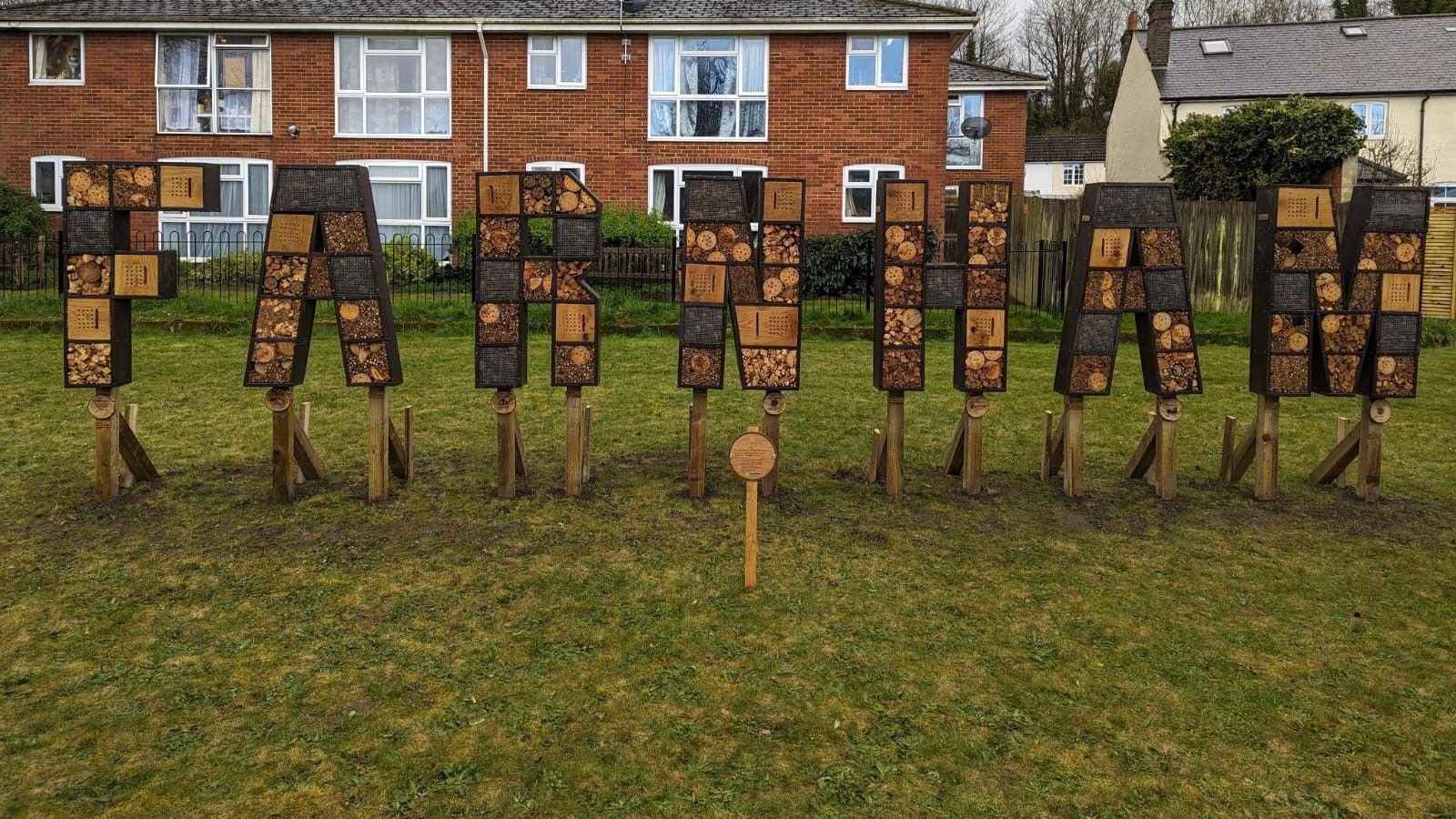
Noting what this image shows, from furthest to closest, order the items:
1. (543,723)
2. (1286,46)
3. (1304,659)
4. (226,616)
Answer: (1286,46) < (226,616) < (1304,659) < (543,723)

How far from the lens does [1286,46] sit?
3728 centimetres

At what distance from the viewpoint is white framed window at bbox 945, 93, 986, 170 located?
34.9 meters

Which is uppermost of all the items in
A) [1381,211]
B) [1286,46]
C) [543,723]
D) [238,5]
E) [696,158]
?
[1286,46]

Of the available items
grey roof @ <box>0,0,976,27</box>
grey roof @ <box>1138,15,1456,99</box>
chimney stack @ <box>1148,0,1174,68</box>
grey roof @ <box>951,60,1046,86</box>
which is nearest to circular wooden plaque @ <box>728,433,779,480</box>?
grey roof @ <box>0,0,976,27</box>

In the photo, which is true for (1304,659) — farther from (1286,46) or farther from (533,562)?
(1286,46)

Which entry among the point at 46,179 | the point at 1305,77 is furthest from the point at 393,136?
the point at 1305,77

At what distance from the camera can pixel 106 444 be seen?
709 cm

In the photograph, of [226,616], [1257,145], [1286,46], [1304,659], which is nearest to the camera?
[1304,659]

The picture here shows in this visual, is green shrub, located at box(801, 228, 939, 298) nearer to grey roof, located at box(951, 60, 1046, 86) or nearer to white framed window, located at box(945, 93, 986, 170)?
white framed window, located at box(945, 93, 986, 170)

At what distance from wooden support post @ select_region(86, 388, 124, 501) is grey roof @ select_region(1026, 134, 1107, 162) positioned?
50.7 m

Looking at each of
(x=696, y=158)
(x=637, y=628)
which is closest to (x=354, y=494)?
(x=637, y=628)

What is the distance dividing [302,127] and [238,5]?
3.39m

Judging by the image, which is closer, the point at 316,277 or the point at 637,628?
the point at 637,628

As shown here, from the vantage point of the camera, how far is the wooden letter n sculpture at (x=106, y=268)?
708 centimetres
